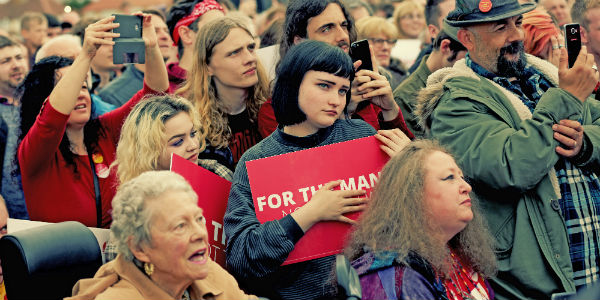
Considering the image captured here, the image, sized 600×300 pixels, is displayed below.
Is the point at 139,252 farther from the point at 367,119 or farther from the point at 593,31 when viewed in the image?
the point at 593,31

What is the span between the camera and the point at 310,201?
3.28 m

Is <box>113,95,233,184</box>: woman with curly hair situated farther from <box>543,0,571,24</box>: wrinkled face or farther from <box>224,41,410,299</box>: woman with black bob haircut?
<box>543,0,571,24</box>: wrinkled face

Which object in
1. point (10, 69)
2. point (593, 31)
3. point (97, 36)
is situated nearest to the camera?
point (97, 36)

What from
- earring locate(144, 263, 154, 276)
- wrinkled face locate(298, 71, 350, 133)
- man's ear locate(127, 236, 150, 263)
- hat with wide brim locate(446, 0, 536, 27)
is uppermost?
hat with wide brim locate(446, 0, 536, 27)

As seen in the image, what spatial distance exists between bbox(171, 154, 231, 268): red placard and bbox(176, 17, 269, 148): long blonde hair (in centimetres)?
64

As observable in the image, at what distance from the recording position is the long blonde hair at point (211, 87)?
14.3 ft

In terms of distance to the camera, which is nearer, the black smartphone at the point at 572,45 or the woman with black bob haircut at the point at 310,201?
the woman with black bob haircut at the point at 310,201

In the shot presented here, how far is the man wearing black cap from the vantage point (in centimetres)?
345

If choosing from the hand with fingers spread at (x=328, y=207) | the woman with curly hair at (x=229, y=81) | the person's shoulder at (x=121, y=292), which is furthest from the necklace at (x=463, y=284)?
the woman with curly hair at (x=229, y=81)

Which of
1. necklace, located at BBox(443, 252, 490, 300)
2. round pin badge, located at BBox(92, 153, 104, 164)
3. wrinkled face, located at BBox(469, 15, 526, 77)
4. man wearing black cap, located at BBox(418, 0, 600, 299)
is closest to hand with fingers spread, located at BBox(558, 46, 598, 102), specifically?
man wearing black cap, located at BBox(418, 0, 600, 299)

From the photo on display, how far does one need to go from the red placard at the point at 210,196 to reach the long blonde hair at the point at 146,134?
29 centimetres

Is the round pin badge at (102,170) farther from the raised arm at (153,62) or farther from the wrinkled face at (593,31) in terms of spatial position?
the wrinkled face at (593,31)

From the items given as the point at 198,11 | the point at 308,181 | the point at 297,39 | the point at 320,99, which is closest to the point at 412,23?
the point at 198,11

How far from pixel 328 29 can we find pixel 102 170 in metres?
1.55
